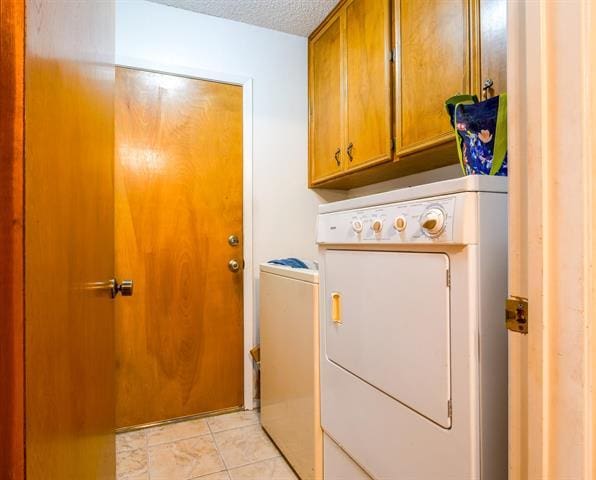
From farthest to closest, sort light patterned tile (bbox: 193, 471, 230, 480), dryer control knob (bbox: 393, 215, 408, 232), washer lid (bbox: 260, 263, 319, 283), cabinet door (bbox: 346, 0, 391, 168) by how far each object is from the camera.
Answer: cabinet door (bbox: 346, 0, 391, 168) < light patterned tile (bbox: 193, 471, 230, 480) < washer lid (bbox: 260, 263, 319, 283) < dryer control knob (bbox: 393, 215, 408, 232)

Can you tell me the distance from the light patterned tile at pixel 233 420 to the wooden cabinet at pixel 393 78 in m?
1.49

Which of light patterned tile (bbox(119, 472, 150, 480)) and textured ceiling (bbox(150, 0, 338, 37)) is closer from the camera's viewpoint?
light patterned tile (bbox(119, 472, 150, 480))

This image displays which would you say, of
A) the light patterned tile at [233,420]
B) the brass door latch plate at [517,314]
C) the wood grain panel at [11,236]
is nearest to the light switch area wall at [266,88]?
the light patterned tile at [233,420]

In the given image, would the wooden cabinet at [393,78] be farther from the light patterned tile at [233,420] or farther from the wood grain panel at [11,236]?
the light patterned tile at [233,420]

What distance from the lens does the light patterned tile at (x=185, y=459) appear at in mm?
1588

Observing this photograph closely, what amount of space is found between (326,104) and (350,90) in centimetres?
25

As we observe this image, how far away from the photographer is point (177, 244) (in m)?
2.03

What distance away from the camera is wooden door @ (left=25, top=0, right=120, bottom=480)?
0.39 m

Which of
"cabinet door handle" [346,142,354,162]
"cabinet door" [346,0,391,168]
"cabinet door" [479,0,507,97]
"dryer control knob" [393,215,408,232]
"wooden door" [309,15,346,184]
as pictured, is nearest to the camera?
"dryer control knob" [393,215,408,232]

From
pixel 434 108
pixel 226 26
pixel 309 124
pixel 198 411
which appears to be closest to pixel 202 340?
pixel 198 411

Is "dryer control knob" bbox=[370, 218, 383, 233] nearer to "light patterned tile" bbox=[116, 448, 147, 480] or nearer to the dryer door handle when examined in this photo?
the dryer door handle

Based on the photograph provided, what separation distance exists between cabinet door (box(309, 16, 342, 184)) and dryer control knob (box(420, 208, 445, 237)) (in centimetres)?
122

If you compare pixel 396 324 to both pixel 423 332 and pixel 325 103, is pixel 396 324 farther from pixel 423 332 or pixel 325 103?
pixel 325 103

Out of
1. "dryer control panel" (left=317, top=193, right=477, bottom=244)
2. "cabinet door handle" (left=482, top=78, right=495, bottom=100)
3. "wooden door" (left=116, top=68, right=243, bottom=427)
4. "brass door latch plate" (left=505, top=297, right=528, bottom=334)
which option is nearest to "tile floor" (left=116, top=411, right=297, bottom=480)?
"wooden door" (left=116, top=68, right=243, bottom=427)
